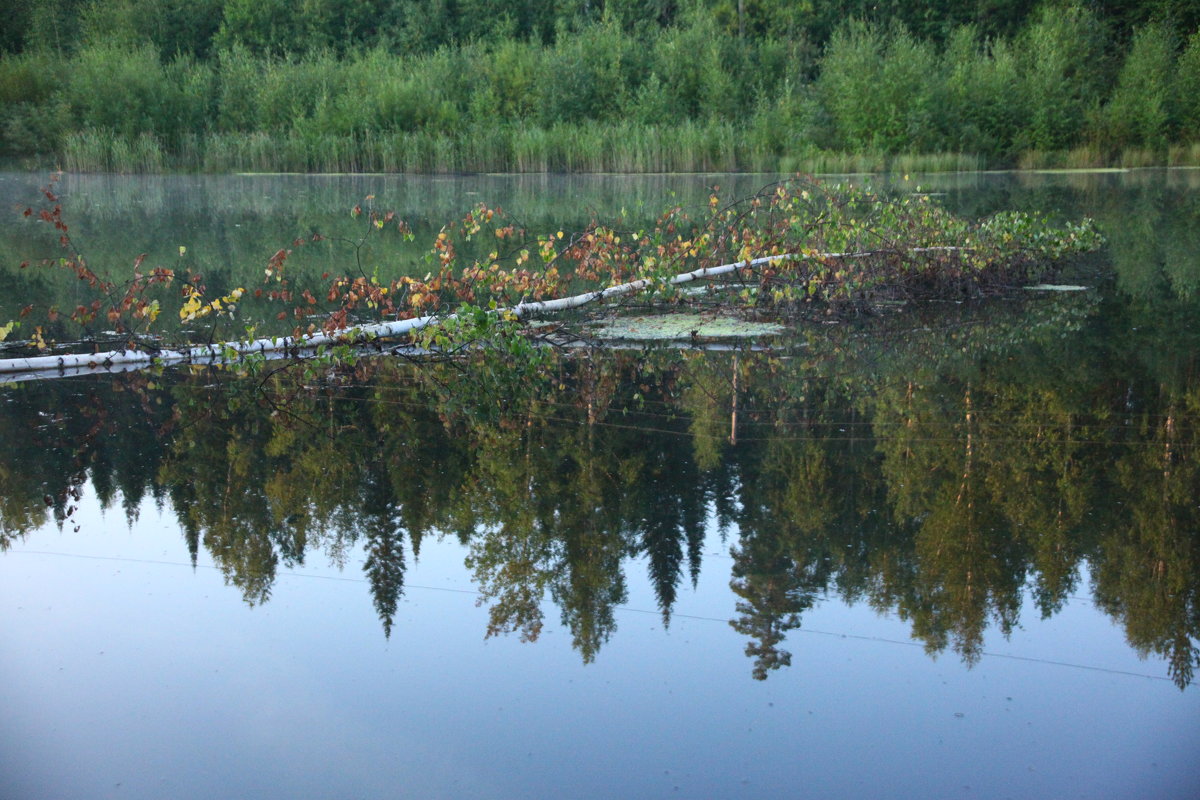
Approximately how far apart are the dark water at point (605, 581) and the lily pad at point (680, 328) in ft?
3.51

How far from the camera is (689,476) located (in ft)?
14.7

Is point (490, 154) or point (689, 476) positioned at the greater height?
point (490, 154)

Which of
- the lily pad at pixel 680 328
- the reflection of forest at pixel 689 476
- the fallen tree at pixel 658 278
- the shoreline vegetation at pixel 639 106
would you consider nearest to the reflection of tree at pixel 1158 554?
the reflection of forest at pixel 689 476

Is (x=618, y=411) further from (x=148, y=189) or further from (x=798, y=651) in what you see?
(x=148, y=189)

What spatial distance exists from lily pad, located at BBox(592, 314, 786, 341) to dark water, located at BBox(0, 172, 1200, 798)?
1070mm

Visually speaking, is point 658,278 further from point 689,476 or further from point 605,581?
point 605,581

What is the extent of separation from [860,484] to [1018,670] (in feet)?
4.71

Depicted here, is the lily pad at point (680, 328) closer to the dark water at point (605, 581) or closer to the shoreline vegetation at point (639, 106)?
the dark water at point (605, 581)

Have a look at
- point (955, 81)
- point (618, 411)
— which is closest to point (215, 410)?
point (618, 411)

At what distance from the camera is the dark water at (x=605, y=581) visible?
2.61 m

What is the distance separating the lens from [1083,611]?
330cm

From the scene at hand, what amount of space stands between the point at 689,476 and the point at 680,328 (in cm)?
351

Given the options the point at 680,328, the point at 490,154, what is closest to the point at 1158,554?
the point at 680,328

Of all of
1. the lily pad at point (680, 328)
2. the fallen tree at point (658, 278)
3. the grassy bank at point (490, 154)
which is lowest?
the lily pad at point (680, 328)
